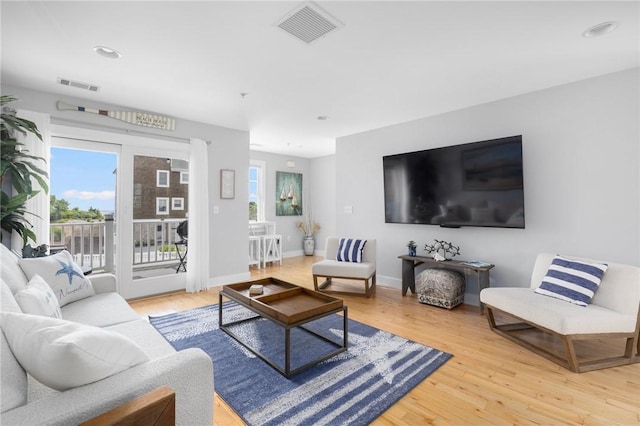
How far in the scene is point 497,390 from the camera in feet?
6.42

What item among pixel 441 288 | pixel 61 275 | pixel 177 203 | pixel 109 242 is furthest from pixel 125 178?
pixel 441 288

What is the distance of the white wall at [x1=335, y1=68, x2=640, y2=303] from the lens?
9.11 ft

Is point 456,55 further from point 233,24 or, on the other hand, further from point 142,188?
point 142,188

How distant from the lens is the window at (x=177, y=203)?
14.2ft

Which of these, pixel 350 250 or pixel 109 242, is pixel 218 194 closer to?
pixel 109 242

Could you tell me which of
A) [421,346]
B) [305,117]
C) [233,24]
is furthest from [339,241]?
[233,24]

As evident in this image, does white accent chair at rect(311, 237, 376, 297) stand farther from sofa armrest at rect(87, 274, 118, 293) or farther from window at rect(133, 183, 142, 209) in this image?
window at rect(133, 183, 142, 209)

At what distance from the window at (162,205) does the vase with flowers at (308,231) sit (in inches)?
143

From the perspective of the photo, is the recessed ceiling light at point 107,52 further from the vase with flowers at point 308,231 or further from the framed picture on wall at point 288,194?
the vase with flowers at point 308,231

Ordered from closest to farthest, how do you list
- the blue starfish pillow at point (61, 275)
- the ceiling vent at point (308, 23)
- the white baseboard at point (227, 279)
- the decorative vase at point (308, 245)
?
the ceiling vent at point (308, 23) < the blue starfish pillow at point (61, 275) < the white baseboard at point (227, 279) < the decorative vase at point (308, 245)

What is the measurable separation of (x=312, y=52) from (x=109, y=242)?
349 centimetres

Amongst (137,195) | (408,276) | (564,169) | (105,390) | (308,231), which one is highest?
(564,169)

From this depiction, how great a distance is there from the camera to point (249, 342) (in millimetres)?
2602

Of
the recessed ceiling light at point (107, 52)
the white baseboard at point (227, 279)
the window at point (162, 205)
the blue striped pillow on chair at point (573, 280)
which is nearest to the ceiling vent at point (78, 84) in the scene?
the recessed ceiling light at point (107, 52)
